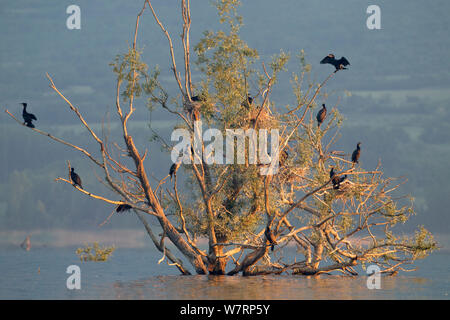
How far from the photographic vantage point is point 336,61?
24.8m

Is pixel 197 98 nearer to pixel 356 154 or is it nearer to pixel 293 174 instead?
pixel 293 174

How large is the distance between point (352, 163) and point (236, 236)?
562 cm

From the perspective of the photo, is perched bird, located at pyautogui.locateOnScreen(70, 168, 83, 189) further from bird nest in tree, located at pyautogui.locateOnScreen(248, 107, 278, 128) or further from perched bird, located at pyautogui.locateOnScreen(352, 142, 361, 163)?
perched bird, located at pyautogui.locateOnScreen(352, 142, 361, 163)

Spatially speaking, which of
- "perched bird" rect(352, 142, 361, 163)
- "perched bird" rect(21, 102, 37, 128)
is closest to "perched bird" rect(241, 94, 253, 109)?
"perched bird" rect(352, 142, 361, 163)

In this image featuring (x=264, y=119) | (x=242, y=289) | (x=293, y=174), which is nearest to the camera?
(x=242, y=289)

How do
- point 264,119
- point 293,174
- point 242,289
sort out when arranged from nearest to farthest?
point 242,289, point 264,119, point 293,174

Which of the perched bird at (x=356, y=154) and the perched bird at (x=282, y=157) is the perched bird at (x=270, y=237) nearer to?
the perched bird at (x=282, y=157)

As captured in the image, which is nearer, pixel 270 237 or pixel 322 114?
pixel 270 237

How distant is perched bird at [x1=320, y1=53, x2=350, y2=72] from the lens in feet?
80.5

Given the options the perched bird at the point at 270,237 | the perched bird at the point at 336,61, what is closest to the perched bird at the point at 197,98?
the perched bird at the point at 336,61

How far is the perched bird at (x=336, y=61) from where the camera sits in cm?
2455

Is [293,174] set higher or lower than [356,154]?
lower

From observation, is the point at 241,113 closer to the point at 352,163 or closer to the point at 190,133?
the point at 190,133

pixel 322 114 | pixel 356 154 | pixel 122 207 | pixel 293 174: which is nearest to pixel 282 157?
pixel 293 174
